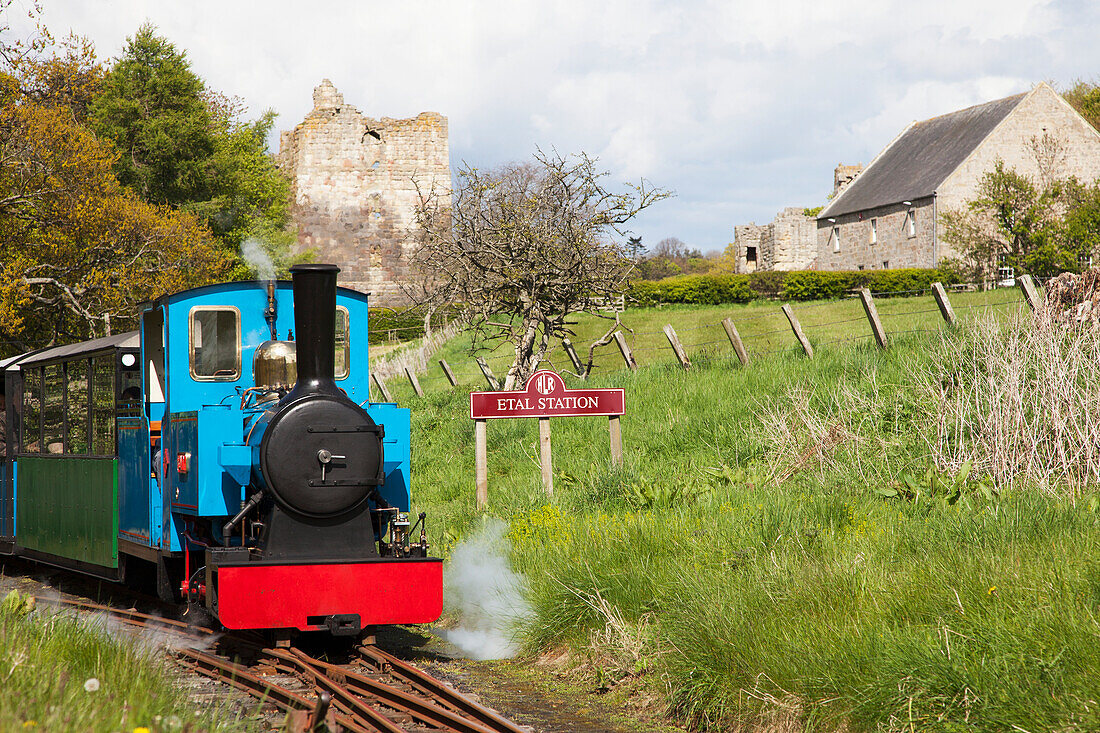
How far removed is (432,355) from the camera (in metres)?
31.0

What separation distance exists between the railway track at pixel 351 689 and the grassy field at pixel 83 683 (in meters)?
0.39

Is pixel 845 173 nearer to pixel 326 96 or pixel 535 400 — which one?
pixel 326 96

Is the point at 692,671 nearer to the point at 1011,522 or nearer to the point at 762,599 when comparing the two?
the point at 762,599

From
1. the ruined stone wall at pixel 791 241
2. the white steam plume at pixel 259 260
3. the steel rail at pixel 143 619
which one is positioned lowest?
the steel rail at pixel 143 619

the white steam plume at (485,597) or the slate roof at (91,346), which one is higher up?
the slate roof at (91,346)

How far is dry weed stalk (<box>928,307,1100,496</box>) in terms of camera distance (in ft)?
28.4

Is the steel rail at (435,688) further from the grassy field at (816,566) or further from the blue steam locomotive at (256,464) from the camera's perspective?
the grassy field at (816,566)

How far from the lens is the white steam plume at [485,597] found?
7.85 meters

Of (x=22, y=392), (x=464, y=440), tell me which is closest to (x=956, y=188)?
(x=464, y=440)

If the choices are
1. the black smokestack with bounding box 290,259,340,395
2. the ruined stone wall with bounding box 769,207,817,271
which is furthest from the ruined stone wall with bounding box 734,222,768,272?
the black smokestack with bounding box 290,259,340,395

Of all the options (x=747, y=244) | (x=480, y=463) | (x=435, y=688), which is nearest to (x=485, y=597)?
(x=435, y=688)

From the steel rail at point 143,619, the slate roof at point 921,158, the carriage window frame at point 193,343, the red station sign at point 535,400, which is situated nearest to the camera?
the carriage window frame at point 193,343

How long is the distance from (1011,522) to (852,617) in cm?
174

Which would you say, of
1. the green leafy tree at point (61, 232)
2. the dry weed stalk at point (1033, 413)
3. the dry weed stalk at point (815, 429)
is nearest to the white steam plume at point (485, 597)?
the dry weed stalk at point (815, 429)
